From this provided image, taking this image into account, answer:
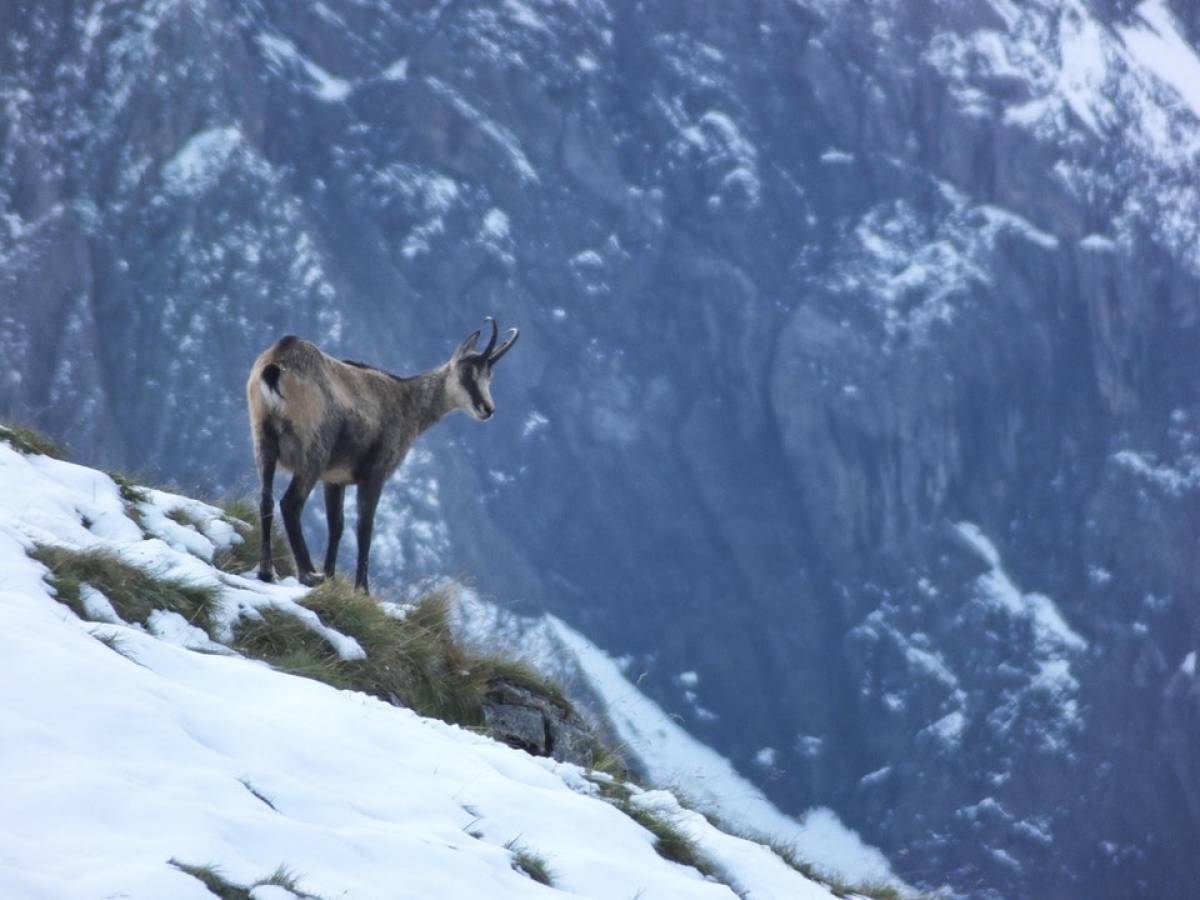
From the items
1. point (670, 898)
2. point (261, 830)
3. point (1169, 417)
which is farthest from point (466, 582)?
point (1169, 417)

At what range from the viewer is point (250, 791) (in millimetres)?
5590

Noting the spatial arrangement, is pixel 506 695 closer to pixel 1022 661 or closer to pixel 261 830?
pixel 261 830

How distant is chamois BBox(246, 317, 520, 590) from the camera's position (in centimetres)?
1112

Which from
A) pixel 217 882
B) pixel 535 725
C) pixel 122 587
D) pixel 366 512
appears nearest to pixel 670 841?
pixel 535 725

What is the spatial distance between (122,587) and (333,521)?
448cm

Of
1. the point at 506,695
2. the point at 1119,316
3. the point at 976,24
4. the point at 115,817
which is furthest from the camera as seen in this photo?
the point at 976,24

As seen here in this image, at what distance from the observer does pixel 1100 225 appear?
151000mm

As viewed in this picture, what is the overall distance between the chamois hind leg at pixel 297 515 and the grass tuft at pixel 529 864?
5094 millimetres

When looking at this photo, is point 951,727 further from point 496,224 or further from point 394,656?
point 394,656

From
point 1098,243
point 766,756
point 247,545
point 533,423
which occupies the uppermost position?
point 1098,243

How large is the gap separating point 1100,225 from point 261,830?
156m

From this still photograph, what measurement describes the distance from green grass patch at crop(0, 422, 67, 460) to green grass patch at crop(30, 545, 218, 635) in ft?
7.59

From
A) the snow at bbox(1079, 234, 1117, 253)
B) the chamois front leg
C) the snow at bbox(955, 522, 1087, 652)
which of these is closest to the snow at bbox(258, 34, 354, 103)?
the snow at bbox(955, 522, 1087, 652)

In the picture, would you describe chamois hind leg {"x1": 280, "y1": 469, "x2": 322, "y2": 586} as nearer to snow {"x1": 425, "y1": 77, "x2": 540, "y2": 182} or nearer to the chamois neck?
the chamois neck
